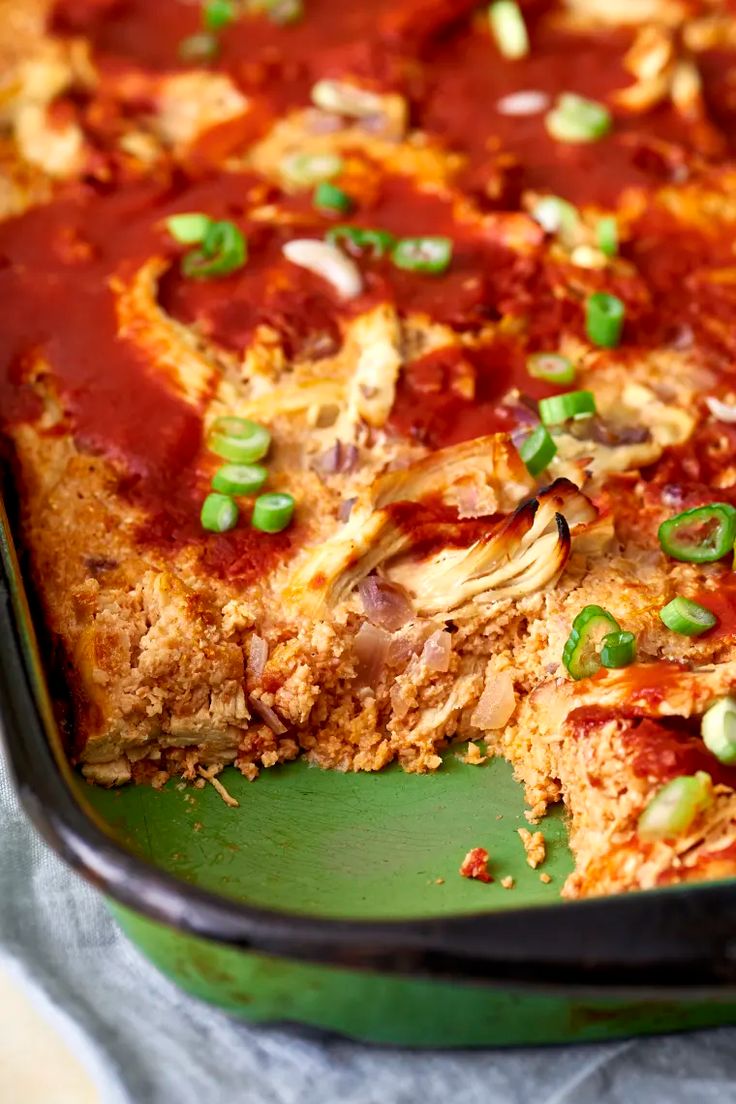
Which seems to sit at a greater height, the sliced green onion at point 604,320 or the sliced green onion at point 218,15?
the sliced green onion at point 218,15

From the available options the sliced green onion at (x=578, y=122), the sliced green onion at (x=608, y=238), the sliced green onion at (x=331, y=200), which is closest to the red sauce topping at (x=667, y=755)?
the sliced green onion at (x=608, y=238)

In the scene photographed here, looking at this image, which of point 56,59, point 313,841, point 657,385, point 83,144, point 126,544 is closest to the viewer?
point 313,841

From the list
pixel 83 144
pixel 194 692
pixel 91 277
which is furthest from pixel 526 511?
pixel 83 144

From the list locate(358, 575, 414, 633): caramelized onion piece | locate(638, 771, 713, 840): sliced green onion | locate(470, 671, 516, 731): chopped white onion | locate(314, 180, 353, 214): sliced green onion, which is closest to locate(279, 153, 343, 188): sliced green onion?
locate(314, 180, 353, 214): sliced green onion

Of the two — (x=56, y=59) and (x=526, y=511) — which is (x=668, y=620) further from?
(x=56, y=59)

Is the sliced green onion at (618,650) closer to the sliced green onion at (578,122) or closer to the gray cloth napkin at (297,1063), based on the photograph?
the gray cloth napkin at (297,1063)

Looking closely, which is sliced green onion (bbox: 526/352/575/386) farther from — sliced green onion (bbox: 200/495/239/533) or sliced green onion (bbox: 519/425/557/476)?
sliced green onion (bbox: 200/495/239/533)
